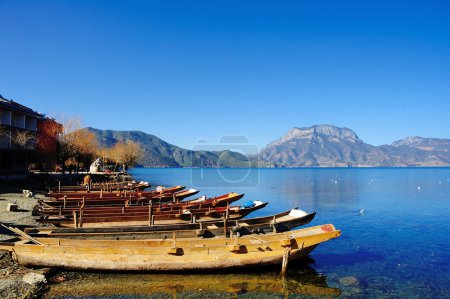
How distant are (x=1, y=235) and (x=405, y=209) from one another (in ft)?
137

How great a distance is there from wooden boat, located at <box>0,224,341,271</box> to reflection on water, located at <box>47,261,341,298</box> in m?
0.44

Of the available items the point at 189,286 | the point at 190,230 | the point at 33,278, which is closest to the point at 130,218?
the point at 190,230

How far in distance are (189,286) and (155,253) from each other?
1886mm

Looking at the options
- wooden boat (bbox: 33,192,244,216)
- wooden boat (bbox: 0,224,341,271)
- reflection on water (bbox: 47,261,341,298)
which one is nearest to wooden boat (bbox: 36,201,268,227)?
wooden boat (bbox: 33,192,244,216)

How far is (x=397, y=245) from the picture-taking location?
23562 mm

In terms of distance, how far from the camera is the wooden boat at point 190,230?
16406 millimetres

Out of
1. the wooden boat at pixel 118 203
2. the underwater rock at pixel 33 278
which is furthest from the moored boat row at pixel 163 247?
Result: the wooden boat at pixel 118 203

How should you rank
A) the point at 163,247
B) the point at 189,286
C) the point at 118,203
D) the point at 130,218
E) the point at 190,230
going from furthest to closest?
the point at 118,203 → the point at 130,218 → the point at 190,230 → the point at 163,247 → the point at 189,286

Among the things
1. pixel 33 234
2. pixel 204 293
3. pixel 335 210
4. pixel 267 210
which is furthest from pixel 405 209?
pixel 33 234

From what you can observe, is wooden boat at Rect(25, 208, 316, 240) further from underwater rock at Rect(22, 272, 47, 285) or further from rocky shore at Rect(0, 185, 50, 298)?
underwater rock at Rect(22, 272, 47, 285)

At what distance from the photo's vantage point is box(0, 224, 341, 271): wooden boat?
14078mm

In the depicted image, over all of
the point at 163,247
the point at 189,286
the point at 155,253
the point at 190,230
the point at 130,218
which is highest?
the point at 130,218

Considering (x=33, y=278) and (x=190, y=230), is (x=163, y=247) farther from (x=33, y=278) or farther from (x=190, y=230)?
(x=33, y=278)

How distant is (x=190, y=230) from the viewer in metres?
17.5
